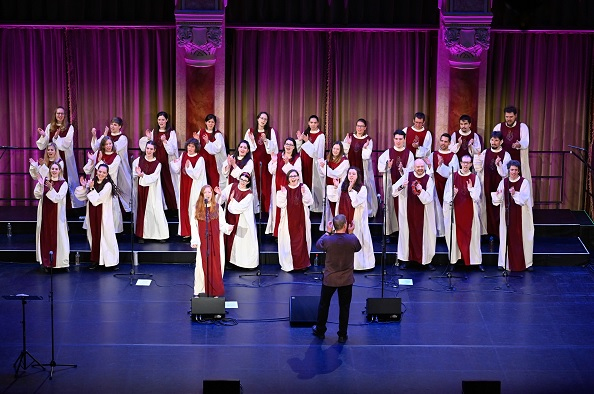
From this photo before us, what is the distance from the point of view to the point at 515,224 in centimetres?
1342

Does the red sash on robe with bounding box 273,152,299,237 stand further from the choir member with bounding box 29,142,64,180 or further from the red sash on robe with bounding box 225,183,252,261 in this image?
the choir member with bounding box 29,142,64,180

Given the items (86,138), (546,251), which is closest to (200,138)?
(86,138)

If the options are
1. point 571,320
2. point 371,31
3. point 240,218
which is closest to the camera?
point 571,320

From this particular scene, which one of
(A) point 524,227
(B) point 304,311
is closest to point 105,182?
(B) point 304,311

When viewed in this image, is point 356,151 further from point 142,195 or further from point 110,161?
point 110,161

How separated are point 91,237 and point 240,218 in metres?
1.91

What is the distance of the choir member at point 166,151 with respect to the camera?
47.1ft

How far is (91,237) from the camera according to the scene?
13273 mm

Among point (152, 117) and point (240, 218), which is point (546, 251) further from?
point (152, 117)

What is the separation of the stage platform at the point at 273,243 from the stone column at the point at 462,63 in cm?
175

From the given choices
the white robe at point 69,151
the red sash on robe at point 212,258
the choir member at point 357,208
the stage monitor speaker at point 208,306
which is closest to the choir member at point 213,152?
the white robe at point 69,151

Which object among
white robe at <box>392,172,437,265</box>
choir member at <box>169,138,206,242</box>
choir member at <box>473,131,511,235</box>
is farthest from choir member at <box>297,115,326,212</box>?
choir member at <box>473,131,511,235</box>

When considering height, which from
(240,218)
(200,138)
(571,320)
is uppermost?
(200,138)

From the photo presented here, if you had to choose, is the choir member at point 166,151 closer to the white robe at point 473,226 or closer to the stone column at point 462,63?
the white robe at point 473,226
